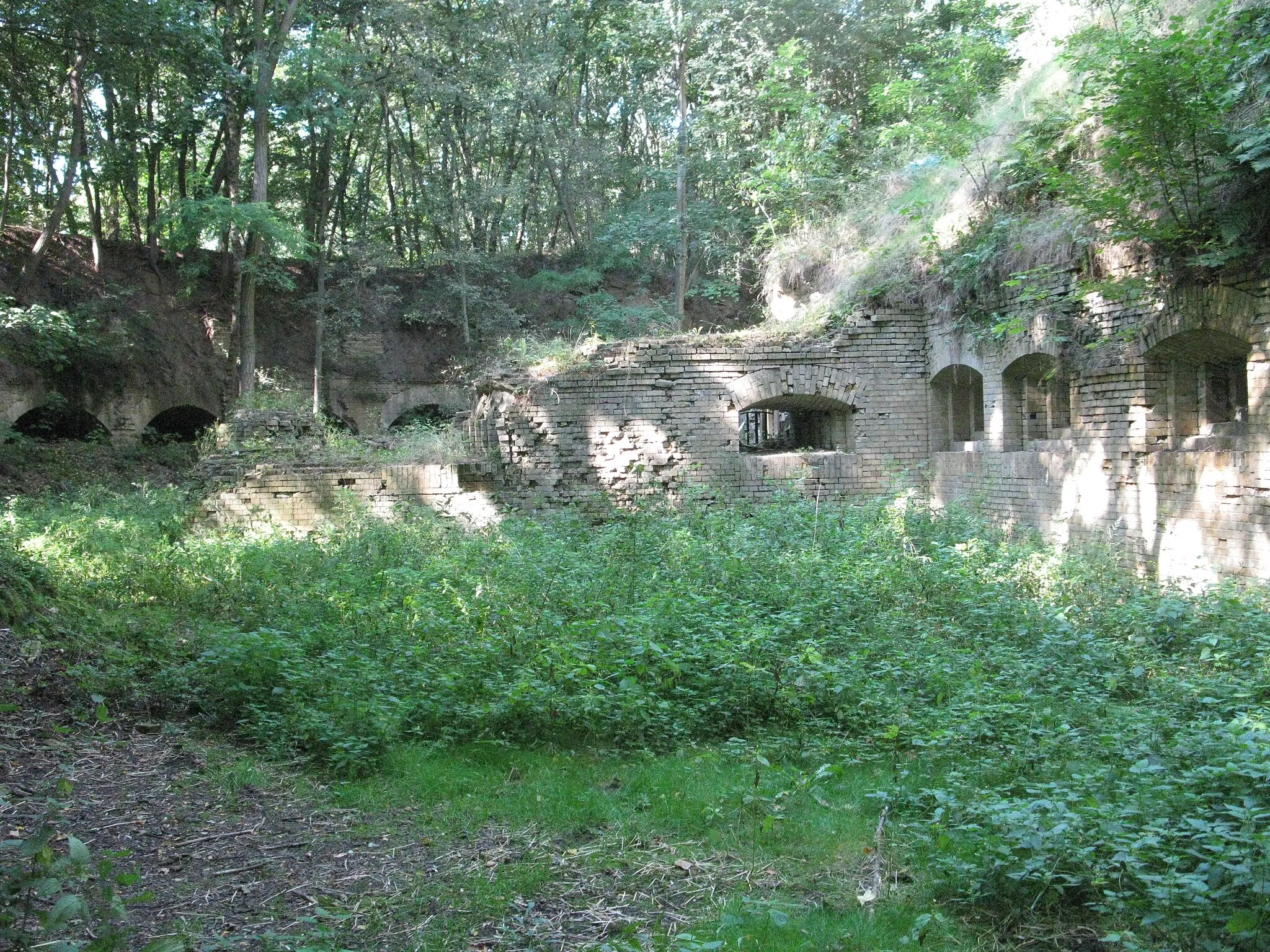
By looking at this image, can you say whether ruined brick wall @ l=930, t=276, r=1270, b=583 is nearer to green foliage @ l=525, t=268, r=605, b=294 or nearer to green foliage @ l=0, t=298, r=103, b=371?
green foliage @ l=525, t=268, r=605, b=294

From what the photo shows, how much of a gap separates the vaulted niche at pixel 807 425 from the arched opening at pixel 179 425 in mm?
12128

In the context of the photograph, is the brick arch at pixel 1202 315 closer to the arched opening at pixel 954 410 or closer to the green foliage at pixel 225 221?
the arched opening at pixel 954 410

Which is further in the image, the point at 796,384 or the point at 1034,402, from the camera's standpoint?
the point at 796,384

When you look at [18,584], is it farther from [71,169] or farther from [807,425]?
[71,169]

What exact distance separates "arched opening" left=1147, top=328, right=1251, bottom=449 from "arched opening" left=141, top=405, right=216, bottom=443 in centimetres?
1750

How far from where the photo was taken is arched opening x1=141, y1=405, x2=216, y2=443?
759 inches

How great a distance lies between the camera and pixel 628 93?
24.6 m

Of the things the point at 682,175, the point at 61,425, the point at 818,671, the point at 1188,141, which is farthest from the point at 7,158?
the point at 1188,141

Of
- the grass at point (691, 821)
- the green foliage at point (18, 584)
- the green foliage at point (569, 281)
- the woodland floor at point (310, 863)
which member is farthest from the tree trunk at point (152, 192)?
the grass at point (691, 821)

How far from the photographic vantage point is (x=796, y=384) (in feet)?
39.6

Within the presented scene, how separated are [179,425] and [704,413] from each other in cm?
1428

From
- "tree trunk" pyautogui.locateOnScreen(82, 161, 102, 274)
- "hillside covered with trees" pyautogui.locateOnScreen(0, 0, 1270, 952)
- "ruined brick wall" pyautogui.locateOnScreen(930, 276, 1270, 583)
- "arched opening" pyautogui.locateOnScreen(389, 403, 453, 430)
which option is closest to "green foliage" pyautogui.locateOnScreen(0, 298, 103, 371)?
"hillside covered with trees" pyautogui.locateOnScreen(0, 0, 1270, 952)

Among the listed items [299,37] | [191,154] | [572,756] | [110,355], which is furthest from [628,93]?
[572,756]

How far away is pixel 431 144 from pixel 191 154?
5730mm
